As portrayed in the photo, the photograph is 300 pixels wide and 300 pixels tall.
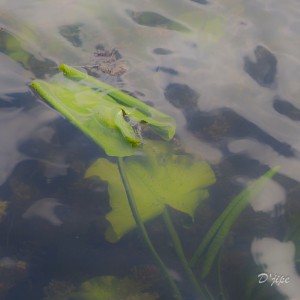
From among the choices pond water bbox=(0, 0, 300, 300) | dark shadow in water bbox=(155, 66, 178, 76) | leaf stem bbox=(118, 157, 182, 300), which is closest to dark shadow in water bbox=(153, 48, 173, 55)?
pond water bbox=(0, 0, 300, 300)

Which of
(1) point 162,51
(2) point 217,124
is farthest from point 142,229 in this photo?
(1) point 162,51

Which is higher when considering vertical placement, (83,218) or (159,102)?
(159,102)

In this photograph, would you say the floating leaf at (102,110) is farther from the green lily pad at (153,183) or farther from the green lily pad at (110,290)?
the green lily pad at (110,290)

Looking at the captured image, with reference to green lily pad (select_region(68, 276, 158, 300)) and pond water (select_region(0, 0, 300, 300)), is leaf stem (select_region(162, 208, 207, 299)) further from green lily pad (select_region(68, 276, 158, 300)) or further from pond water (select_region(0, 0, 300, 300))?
green lily pad (select_region(68, 276, 158, 300))

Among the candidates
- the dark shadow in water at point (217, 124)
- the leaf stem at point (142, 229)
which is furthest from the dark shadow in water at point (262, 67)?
the leaf stem at point (142, 229)

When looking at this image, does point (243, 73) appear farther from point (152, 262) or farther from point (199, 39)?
point (152, 262)

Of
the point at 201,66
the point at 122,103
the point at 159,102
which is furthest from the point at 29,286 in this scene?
the point at 201,66
